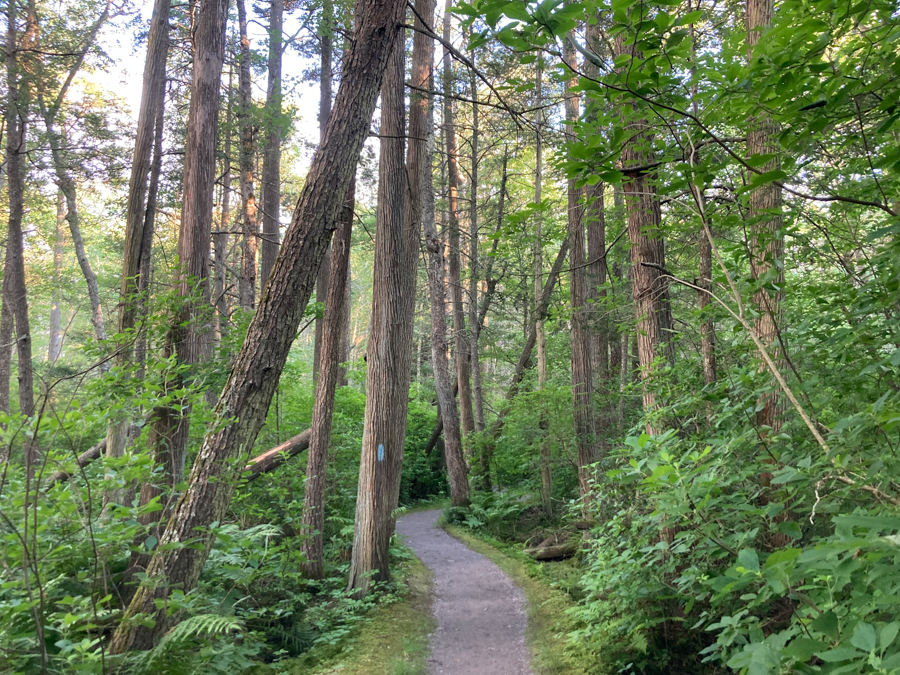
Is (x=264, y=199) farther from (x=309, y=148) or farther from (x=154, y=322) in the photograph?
(x=154, y=322)

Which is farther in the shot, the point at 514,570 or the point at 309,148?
the point at 309,148

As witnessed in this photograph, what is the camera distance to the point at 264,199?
36.8 ft

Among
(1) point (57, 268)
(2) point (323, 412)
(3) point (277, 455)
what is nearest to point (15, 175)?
(3) point (277, 455)

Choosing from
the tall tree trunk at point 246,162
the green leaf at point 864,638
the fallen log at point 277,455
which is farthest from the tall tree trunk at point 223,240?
the green leaf at point 864,638

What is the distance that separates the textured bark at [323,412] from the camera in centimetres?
720

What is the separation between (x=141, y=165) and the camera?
6168 millimetres

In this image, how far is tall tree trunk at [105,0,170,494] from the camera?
6066 millimetres

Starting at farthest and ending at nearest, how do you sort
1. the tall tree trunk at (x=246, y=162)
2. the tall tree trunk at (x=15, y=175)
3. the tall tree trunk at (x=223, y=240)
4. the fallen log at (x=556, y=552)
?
the tall tree trunk at (x=246, y=162) → the tall tree trunk at (x=223, y=240) → the fallen log at (x=556, y=552) → the tall tree trunk at (x=15, y=175)

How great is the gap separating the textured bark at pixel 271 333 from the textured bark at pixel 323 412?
3.27m

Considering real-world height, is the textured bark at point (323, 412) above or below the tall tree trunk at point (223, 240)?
below

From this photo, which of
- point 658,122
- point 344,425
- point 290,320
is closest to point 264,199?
point 344,425

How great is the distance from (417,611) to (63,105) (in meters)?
12.4

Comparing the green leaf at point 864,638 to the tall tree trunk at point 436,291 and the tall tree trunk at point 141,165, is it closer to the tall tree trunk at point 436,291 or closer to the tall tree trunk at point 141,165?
the tall tree trunk at point 141,165

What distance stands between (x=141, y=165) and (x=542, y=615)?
7.50 meters
